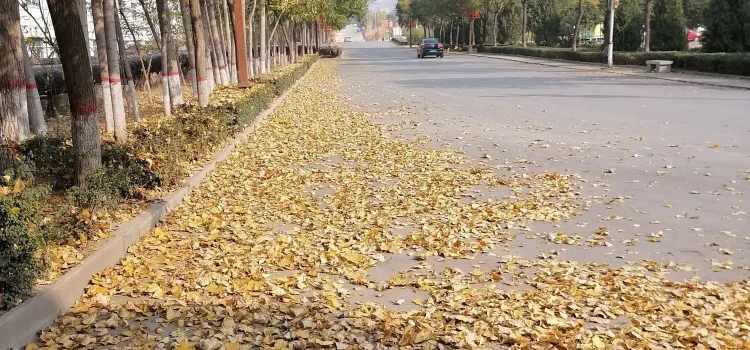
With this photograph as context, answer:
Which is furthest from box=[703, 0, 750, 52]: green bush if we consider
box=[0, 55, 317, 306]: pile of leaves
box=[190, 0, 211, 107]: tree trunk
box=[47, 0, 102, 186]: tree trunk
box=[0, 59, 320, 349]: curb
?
box=[47, 0, 102, 186]: tree trunk

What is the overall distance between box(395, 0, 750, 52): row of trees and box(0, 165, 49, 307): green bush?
97.8 feet

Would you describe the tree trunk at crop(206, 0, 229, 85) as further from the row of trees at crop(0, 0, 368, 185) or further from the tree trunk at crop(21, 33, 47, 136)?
the tree trunk at crop(21, 33, 47, 136)

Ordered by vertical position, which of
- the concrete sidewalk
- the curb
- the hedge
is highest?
the hedge

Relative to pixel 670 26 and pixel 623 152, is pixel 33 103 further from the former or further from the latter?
pixel 670 26

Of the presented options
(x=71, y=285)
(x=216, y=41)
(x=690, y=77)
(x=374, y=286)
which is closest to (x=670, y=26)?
(x=690, y=77)

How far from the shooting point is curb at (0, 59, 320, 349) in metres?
4.05

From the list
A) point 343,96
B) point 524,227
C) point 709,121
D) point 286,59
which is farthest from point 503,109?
point 286,59

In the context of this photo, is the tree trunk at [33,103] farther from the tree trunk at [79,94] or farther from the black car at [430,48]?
the black car at [430,48]

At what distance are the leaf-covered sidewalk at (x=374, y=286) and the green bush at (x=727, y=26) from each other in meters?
24.9

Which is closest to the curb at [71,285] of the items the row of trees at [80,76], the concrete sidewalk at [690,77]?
the row of trees at [80,76]

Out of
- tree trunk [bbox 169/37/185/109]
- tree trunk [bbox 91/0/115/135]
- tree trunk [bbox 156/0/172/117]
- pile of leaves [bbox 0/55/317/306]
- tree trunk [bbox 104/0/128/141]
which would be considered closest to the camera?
pile of leaves [bbox 0/55/317/306]

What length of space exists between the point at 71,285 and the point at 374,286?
82.2 inches

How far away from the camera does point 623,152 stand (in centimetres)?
1036

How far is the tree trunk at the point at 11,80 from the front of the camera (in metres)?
7.52
